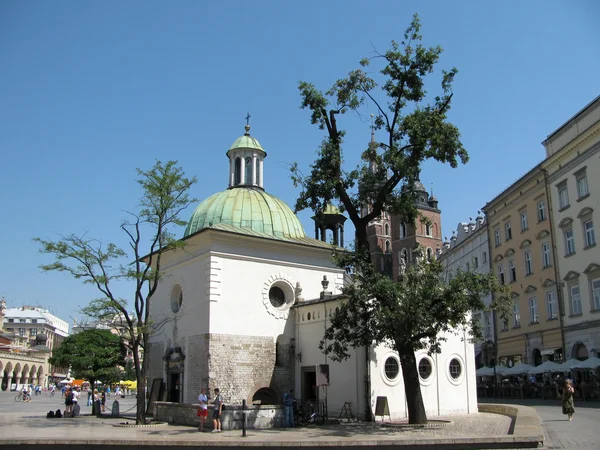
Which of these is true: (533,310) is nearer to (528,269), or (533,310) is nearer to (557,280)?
(528,269)

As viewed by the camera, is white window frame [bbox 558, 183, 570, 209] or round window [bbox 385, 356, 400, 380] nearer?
round window [bbox 385, 356, 400, 380]

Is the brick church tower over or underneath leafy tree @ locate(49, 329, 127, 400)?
over

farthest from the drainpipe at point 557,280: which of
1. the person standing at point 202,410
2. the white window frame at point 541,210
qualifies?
the person standing at point 202,410

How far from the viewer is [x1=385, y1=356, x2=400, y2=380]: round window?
22141mm

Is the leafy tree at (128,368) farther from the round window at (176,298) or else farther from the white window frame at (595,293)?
the white window frame at (595,293)

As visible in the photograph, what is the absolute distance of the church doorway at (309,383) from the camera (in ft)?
81.0

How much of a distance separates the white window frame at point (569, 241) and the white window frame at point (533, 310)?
514 cm

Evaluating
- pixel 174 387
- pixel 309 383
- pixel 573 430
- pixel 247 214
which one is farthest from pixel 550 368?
pixel 174 387

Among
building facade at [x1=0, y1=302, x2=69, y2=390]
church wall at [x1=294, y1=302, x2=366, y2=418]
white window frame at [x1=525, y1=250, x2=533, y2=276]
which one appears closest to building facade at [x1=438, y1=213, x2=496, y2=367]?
white window frame at [x1=525, y1=250, x2=533, y2=276]

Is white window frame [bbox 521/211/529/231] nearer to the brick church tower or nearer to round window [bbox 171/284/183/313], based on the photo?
round window [bbox 171/284/183/313]

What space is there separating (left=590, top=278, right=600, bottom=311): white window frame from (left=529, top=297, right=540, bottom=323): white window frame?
21.7ft

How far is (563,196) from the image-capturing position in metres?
34.6

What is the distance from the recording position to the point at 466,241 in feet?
178

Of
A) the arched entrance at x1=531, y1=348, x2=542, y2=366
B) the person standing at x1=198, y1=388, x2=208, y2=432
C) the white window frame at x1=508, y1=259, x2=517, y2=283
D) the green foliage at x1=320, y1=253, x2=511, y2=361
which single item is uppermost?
the white window frame at x1=508, y1=259, x2=517, y2=283
